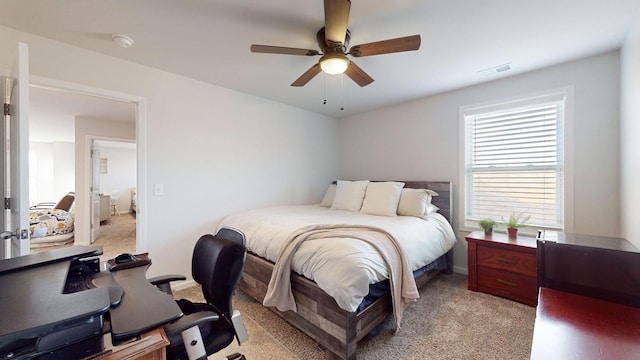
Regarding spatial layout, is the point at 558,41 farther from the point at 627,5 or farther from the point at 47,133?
the point at 47,133

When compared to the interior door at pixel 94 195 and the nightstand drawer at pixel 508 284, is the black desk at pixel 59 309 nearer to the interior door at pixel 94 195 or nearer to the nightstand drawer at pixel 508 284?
the nightstand drawer at pixel 508 284

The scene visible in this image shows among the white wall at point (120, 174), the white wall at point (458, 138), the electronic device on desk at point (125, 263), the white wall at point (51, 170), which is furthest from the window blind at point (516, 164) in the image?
the white wall at point (51, 170)

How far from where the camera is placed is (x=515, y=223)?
2.68 meters

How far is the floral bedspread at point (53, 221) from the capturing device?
453 centimetres

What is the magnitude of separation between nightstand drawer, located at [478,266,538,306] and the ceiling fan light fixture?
2.45m

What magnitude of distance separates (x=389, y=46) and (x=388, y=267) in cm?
155

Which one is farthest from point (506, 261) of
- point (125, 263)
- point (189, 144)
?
point (189, 144)

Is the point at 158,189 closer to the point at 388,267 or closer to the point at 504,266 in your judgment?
the point at 388,267

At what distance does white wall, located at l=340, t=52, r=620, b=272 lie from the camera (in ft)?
7.66

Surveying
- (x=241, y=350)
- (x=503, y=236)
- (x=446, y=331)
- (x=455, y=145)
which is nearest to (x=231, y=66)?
(x=241, y=350)

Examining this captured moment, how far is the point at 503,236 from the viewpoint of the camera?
273 centimetres

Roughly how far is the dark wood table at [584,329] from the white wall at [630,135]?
1.16m

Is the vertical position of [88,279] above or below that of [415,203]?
below

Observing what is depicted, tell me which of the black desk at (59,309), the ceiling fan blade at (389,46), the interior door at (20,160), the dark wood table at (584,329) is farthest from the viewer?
the ceiling fan blade at (389,46)
